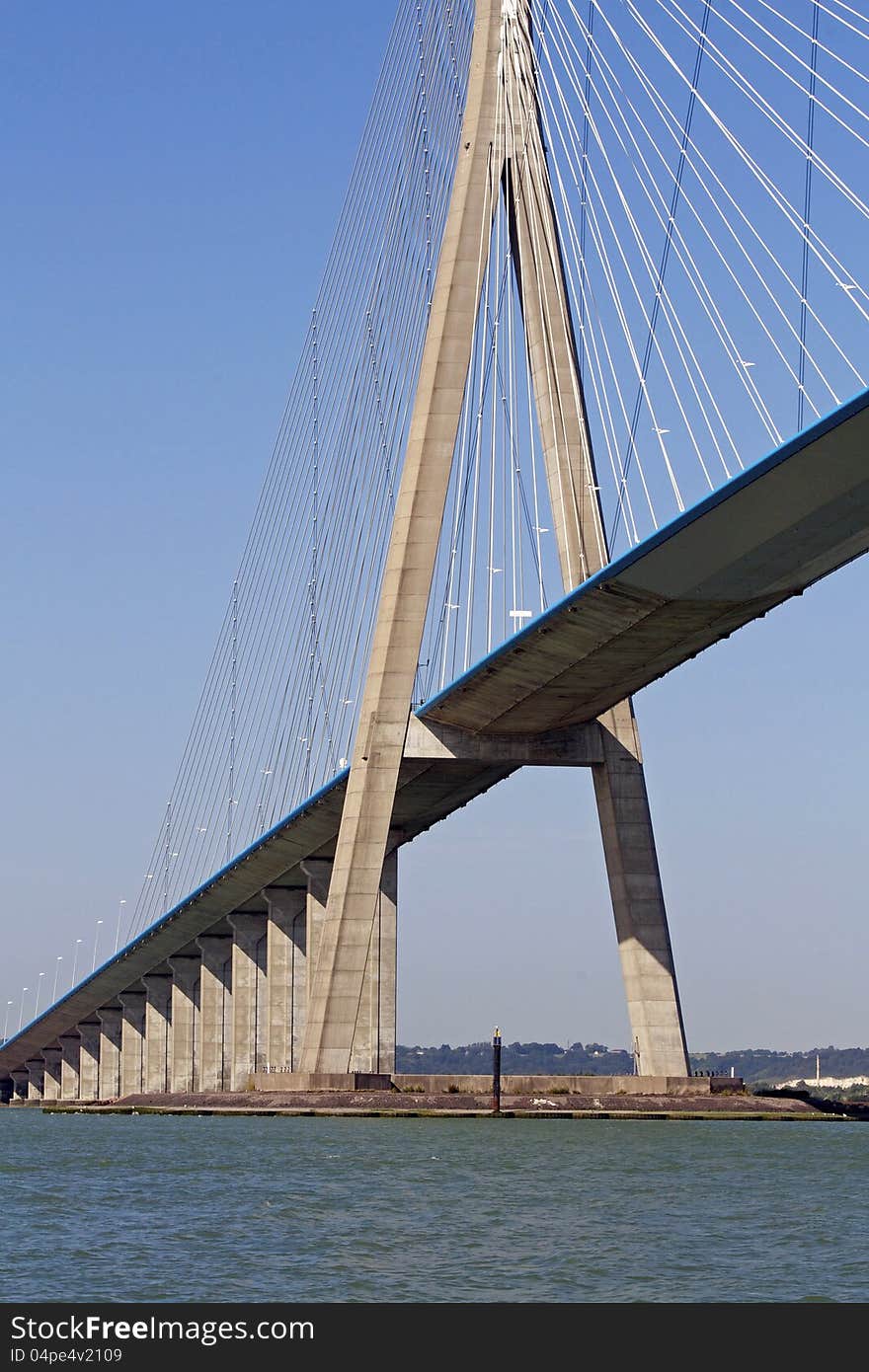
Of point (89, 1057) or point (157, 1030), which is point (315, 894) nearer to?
point (157, 1030)

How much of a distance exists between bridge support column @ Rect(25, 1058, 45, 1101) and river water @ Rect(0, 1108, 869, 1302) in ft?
282

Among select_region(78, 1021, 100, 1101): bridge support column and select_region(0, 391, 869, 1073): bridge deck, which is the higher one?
select_region(0, 391, 869, 1073): bridge deck

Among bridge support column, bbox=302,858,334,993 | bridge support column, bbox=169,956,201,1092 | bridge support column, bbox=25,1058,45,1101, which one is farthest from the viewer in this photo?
bridge support column, bbox=25,1058,45,1101

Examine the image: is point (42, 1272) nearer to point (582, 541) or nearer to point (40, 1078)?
point (582, 541)

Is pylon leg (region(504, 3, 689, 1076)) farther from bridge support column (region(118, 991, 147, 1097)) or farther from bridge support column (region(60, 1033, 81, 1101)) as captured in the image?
bridge support column (region(60, 1033, 81, 1101))

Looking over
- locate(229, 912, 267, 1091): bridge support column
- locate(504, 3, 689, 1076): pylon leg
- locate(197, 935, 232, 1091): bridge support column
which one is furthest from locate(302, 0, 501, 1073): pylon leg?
locate(197, 935, 232, 1091): bridge support column

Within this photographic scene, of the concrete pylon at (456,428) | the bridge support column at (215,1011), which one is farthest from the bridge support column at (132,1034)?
the concrete pylon at (456,428)

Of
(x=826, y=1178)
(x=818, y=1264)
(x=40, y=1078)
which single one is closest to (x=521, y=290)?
(x=826, y=1178)

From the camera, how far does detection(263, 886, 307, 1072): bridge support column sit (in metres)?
63.4

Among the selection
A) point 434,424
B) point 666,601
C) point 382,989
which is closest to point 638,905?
point 666,601

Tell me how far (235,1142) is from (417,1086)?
11.0m

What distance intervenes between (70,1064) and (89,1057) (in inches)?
234

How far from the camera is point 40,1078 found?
121 meters

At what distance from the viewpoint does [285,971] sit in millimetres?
64312
